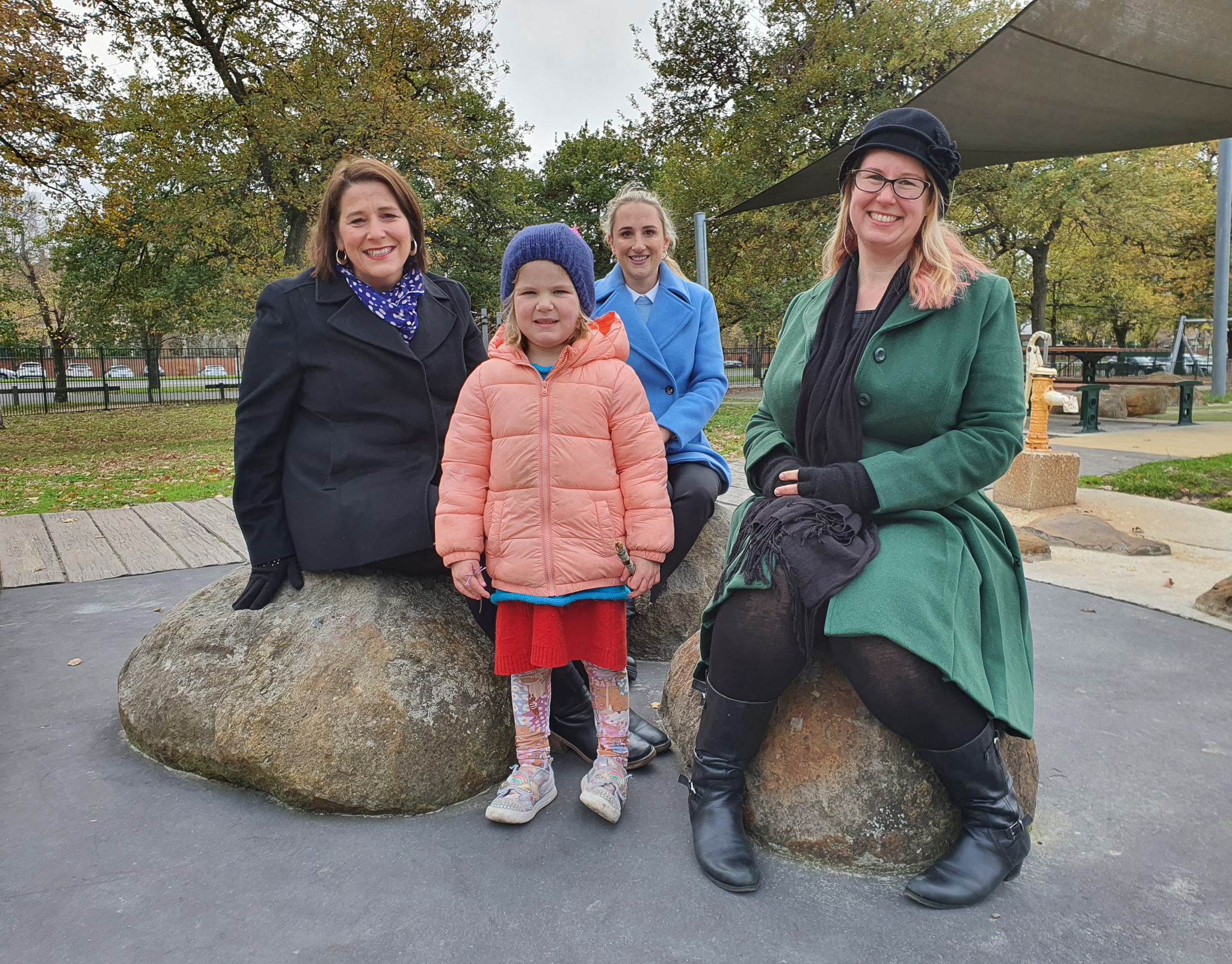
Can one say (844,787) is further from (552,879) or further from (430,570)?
(430,570)

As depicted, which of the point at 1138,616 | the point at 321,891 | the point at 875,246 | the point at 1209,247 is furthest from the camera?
the point at 1209,247

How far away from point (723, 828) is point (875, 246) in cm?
158

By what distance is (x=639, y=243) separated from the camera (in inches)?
137

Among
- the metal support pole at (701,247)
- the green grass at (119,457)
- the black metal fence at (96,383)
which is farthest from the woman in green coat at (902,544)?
the black metal fence at (96,383)

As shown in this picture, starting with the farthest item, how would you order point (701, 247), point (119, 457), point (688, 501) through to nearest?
point (119, 457) < point (701, 247) < point (688, 501)

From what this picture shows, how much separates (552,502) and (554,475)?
2.9 inches

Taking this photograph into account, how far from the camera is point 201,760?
2.59 meters

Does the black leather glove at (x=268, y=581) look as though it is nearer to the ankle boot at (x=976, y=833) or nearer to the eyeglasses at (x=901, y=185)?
the ankle boot at (x=976, y=833)

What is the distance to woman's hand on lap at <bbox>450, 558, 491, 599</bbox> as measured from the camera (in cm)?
237

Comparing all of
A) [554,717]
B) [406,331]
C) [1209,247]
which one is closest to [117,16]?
[406,331]

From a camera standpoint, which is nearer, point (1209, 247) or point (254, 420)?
point (254, 420)

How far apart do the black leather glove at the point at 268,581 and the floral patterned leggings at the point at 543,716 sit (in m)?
0.85

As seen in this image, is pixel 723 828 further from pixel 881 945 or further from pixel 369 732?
pixel 369 732

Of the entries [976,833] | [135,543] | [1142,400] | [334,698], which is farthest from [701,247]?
[1142,400]
